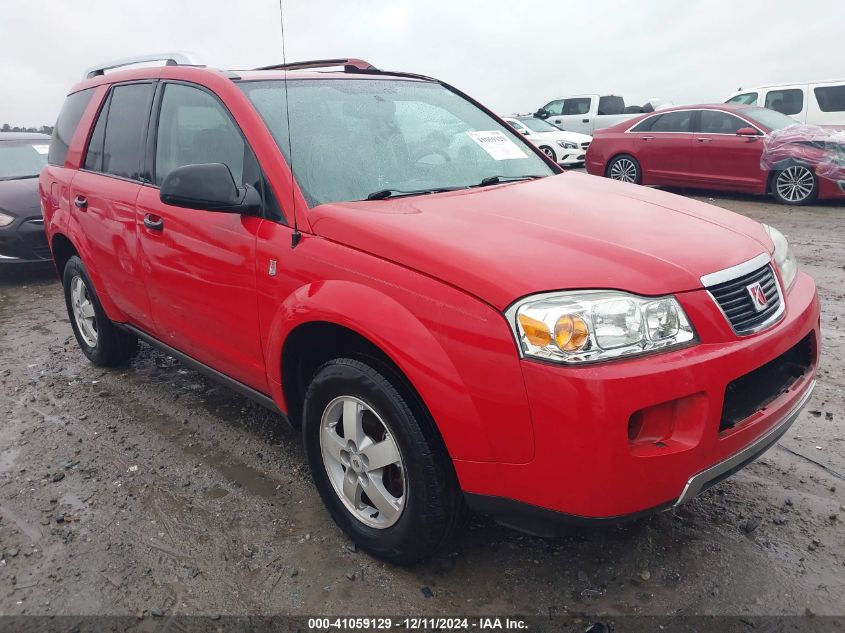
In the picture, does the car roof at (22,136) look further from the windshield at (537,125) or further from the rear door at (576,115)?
the rear door at (576,115)

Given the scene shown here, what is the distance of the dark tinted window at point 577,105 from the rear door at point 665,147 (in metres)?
8.00

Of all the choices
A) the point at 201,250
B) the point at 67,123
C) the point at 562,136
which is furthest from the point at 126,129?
the point at 562,136

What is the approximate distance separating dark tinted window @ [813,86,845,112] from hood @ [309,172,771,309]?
12352mm

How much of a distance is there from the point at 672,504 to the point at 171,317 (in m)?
2.38

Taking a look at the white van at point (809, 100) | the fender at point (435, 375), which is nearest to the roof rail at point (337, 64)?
the fender at point (435, 375)

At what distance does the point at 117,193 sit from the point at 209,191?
51.6 inches

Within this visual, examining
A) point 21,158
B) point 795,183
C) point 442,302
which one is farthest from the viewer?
point 795,183

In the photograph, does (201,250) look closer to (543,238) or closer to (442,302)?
(442,302)

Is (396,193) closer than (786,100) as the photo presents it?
Yes

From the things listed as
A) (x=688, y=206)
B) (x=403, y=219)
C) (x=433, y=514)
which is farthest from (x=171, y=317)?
(x=688, y=206)

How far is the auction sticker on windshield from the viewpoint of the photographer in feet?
10.5

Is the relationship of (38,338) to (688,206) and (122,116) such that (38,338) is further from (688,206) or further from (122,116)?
(688,206)

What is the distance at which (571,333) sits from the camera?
184 cm

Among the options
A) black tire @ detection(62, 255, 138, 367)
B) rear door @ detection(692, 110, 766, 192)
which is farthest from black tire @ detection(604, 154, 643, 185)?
black tire @ detection(62, 255, 138, 367)
